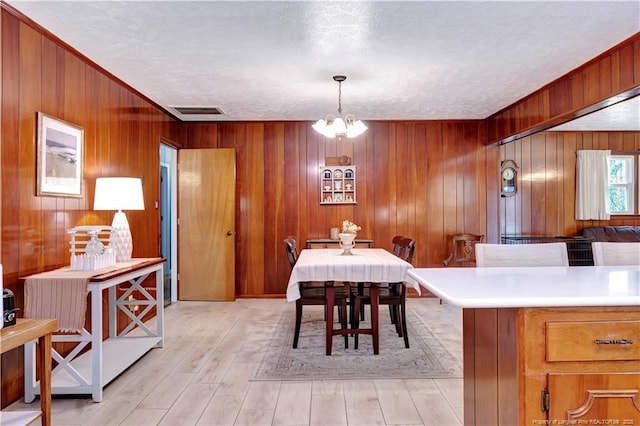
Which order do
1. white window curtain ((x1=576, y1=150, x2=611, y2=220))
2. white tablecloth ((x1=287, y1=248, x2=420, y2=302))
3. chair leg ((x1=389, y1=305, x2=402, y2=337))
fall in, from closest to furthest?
white tablecloth ((x1=287, y1=248, x2=420, y2=302)) → chair leg ((x1=389, y1=305, x2=402, y2=337)) → white window curtain ((x1=576, y1=150, x2=611, y2=220))

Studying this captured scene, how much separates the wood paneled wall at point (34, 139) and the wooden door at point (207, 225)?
1396mm

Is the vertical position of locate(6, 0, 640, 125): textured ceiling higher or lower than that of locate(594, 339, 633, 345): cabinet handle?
higher

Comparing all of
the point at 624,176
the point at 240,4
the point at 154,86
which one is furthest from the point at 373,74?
the point at 624,176

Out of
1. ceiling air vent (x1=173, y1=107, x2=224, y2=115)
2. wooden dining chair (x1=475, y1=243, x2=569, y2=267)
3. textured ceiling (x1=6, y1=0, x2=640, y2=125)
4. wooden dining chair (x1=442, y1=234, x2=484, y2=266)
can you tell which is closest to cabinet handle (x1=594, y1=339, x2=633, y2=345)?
wooden dining chair (x1=475, y1=243, x2=569, y2=267)

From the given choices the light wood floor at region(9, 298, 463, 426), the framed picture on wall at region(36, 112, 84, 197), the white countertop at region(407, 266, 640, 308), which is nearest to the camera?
the white countertop at region(407, 266, 640, 308)

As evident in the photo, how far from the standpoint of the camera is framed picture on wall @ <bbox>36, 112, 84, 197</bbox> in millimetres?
2625

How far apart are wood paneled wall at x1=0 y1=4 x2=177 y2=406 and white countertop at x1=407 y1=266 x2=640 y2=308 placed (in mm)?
2409

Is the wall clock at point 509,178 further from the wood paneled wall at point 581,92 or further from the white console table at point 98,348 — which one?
the white console table at point 98,348

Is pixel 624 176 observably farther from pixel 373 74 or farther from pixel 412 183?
pixel 373 74

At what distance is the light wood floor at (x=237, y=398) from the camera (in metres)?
2.20

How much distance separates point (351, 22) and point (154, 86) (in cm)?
227

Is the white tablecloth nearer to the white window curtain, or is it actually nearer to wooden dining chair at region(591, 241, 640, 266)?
wooden dining chair at region(591, 241, 640, 266)

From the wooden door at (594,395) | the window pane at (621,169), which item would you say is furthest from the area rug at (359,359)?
the window pane at (621,169)

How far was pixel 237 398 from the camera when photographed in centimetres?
246
